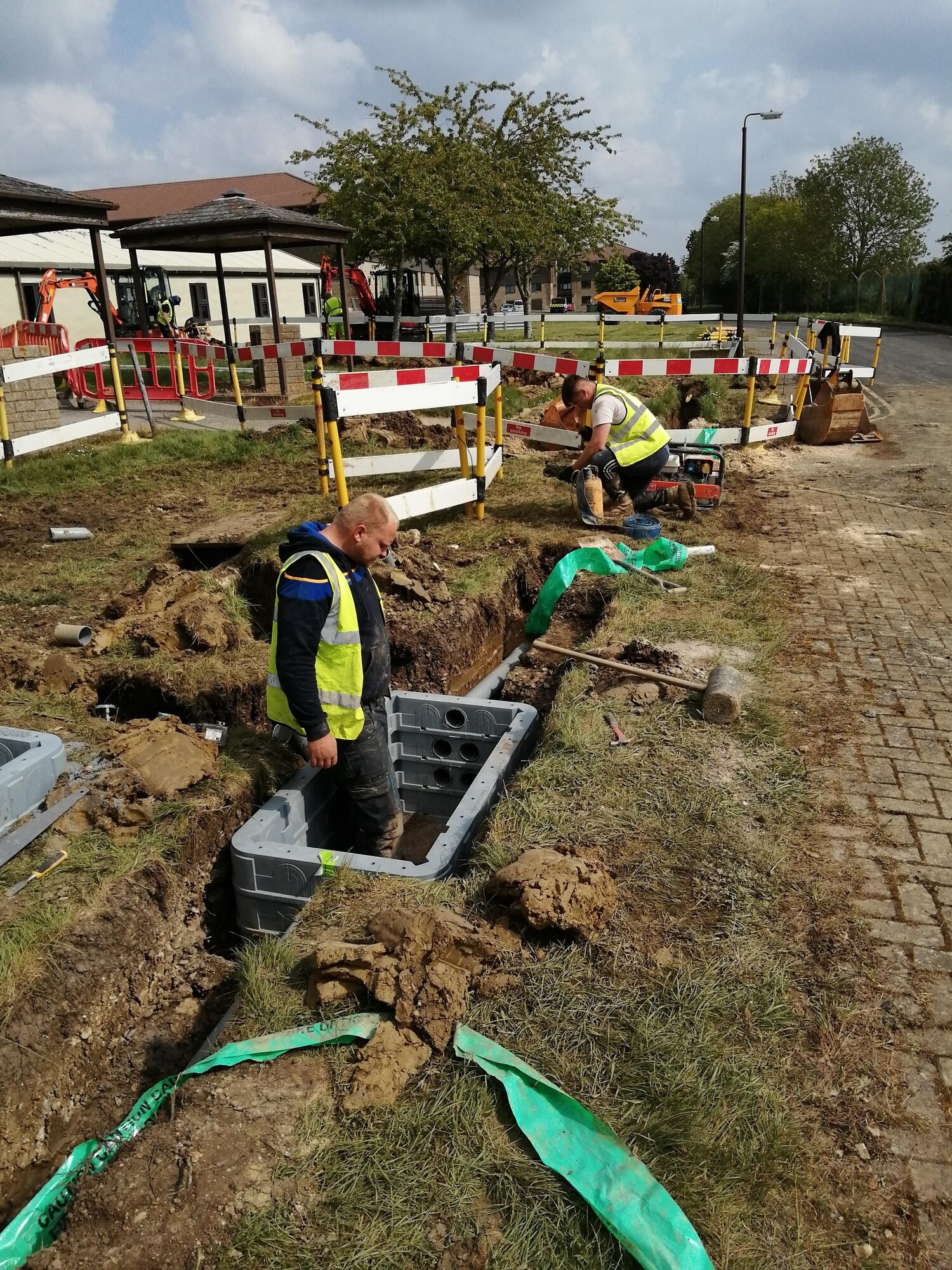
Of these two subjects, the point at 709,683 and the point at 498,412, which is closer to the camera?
the point at 709,683

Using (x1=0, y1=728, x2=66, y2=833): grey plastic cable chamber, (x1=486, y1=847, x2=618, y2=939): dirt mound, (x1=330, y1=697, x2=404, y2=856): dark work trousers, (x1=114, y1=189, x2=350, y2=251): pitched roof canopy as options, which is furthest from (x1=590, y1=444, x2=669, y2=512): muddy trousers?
(x1=114, y1=189, x2=350, y2=251): pitched roof canopy

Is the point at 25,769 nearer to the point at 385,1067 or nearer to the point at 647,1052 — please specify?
the point at 385,1067

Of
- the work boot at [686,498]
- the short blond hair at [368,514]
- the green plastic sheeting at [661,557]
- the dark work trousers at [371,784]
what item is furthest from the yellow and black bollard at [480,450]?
the short blond hair at [368,514]

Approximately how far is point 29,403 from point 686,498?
899 centimetres

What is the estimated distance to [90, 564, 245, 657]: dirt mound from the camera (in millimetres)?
5898

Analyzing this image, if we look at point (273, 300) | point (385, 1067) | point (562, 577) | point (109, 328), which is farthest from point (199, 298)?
point (385, 1067)

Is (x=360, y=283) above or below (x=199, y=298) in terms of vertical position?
below

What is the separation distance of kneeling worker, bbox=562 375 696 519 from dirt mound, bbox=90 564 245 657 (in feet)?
12.4

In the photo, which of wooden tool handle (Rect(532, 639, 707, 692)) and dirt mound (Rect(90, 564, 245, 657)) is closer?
wooden tool handle (Rect(532, 639, 707, 692))

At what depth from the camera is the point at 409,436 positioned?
12.5 m

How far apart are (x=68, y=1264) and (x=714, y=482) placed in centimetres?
873

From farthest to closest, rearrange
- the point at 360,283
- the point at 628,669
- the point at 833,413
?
the point at 360,283, the point at 833,413, the point at 628,669

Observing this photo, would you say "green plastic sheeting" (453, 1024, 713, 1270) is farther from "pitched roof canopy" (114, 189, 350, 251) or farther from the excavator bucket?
"pitched roof canopy" (114, 189, 350, 251)

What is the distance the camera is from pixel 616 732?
4707 millimetres
